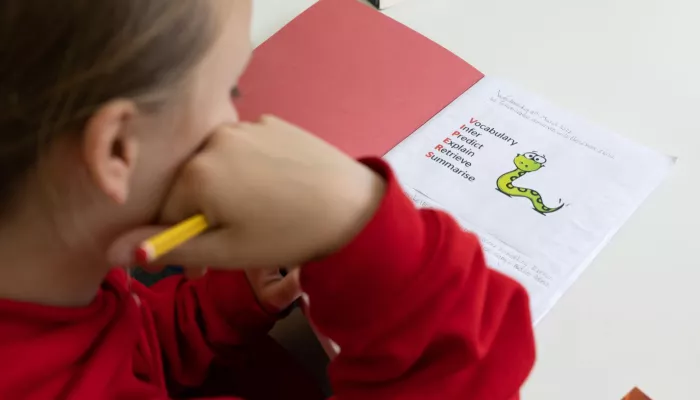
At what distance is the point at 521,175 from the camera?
0.80m

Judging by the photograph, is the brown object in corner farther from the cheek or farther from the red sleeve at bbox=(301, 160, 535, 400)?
the cheek

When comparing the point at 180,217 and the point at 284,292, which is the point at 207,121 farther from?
the point at 284,292

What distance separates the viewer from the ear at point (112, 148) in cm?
41

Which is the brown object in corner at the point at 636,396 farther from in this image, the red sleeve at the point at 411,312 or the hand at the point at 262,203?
the hand at the point at 262,203

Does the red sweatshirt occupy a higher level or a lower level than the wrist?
lower

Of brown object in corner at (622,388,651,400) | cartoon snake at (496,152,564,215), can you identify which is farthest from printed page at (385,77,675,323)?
brown object in corner at (622,388,651,400)

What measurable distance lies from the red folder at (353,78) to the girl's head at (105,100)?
355 mm

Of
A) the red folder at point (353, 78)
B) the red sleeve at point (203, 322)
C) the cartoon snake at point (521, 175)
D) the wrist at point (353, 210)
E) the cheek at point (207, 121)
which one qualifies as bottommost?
the red sleeve at point (203, 322)

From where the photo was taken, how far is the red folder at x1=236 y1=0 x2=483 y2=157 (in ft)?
2.83

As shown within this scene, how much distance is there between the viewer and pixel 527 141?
0.84 meters

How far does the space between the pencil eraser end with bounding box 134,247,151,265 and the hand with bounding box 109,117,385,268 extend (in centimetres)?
1

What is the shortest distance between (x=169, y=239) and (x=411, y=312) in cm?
19

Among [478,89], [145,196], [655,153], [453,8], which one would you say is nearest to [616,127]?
[655,153]

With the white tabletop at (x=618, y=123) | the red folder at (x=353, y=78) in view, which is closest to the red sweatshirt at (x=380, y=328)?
the white tabletop at (x=618, y=123)
